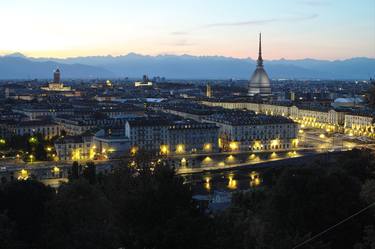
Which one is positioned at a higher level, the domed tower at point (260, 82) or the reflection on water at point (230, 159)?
the domed tower at point (260, 82)

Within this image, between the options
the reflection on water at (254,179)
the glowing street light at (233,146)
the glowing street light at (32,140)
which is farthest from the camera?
the glowing street light at (233,146)

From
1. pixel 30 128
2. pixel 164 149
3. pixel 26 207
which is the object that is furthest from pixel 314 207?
pixel 30 128

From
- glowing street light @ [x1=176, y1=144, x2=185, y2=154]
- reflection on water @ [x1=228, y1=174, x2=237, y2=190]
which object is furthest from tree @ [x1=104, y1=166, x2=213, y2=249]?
glowing street light @ [x1=176, y1=144, x2=185, y2=154]

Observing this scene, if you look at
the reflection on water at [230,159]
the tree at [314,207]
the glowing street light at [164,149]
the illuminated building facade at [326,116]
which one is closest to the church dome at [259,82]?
the illuminated building facade at [326,116]

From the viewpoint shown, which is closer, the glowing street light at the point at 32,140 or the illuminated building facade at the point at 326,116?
the glowing street light at the point at 32,140

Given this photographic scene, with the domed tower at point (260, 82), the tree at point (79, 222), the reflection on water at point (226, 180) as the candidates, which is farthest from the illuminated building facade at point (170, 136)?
the domed tower at point (260, 82)

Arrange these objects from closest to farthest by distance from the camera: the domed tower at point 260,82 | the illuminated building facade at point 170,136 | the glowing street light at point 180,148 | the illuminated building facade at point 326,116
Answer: the illuminated building facade at point 170,136, the glowing street light at point 180,148, the illuminated building facade at point 326,116, the domed tower at point 260,82

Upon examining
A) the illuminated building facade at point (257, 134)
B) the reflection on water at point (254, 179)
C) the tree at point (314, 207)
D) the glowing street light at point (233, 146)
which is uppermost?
the tree at point (314, 207)

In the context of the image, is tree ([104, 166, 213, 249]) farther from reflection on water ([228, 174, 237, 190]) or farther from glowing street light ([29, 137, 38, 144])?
glowing street light ([29, 137, 38, 144])

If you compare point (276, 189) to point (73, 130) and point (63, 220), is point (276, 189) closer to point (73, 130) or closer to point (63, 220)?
point (63, 220)

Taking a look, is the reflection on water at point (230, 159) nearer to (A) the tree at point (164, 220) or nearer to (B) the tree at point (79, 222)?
(B) the tree at point (79, 222)

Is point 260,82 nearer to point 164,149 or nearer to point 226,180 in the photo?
point 164,149

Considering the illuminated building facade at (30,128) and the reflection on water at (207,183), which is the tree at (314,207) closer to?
the reflection on water at (207,183)
